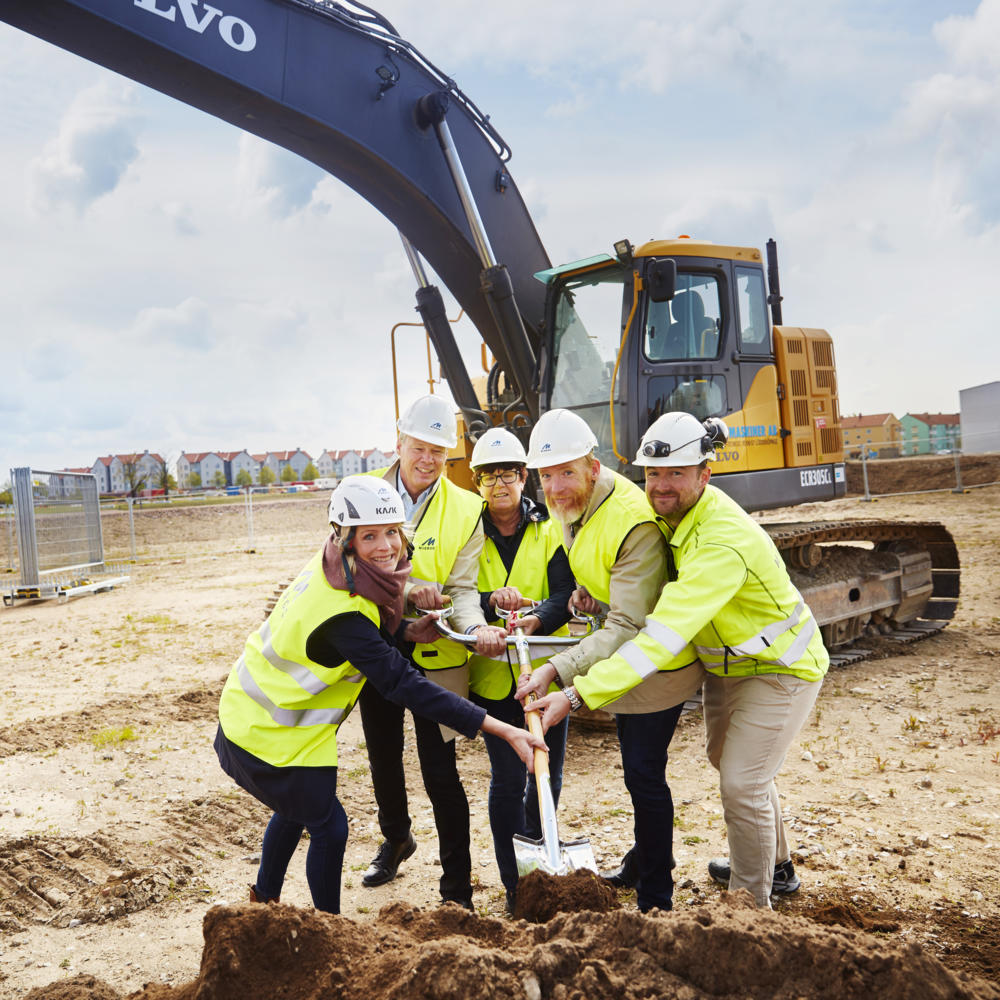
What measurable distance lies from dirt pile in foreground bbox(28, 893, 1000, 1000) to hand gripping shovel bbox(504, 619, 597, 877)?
37 centimetres

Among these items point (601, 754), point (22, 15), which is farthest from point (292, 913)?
point (22, 15)

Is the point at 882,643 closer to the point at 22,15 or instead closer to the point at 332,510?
the point at 332,510

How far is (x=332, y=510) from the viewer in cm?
310

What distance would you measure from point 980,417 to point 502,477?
39660 mm

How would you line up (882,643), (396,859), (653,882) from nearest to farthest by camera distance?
(653,882), (396,859), (882,643)

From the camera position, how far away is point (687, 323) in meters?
6.79

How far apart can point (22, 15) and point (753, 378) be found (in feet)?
18.9

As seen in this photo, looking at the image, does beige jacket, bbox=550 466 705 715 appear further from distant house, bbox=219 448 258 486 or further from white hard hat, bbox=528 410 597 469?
distant house, bbox=219 448 258 486

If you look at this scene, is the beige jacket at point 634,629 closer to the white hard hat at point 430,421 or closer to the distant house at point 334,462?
the white hard hat at point 430,421

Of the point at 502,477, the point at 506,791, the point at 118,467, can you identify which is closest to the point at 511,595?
the point at 502,477

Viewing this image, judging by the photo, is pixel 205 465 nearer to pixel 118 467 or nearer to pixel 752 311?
pixel 118 467

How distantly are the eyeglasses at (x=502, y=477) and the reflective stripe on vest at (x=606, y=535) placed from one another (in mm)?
464

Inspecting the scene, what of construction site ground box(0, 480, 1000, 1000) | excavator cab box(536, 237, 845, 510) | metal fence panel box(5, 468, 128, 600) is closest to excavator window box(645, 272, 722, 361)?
excavator cab box(536, 237, 845, 510)

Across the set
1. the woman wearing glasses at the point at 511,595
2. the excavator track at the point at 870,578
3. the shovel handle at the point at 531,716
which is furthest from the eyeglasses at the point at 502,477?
the excavator track at the point at 870,578
